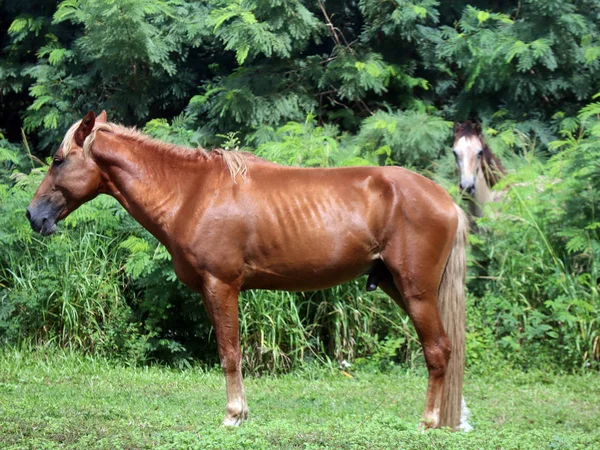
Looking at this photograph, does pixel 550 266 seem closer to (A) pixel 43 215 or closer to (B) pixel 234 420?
(B) pixel 234 420

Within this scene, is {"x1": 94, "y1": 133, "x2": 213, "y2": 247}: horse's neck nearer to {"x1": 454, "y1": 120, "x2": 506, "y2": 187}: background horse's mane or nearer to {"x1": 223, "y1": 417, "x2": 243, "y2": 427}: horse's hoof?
{"x1": 223, "y1": 417, "x2": 243, "y2": 427}: horse's hoof

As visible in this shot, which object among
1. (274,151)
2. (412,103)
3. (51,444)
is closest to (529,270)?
(274,151)

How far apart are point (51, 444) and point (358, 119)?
780cm

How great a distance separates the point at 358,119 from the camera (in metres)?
11.0

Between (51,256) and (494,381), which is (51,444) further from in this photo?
(494,381)

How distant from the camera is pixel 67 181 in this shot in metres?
5.26

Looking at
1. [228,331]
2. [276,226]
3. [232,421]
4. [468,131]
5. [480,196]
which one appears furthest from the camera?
[480,196]

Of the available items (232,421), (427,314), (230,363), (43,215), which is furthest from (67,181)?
(427,314)

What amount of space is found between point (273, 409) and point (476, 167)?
426 cm

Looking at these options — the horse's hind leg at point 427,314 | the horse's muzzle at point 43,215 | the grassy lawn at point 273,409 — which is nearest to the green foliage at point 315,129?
the grassy lawn at point 273,409

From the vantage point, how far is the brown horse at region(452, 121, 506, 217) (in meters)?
8.76

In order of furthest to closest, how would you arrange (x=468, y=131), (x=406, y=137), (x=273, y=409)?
(x=406, y=137), (x=468, y=131), (x=273, y=409)

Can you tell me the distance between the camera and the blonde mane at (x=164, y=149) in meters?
5.27

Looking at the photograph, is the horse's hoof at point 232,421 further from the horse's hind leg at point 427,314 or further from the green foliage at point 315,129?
the green foliage at point 315,129
